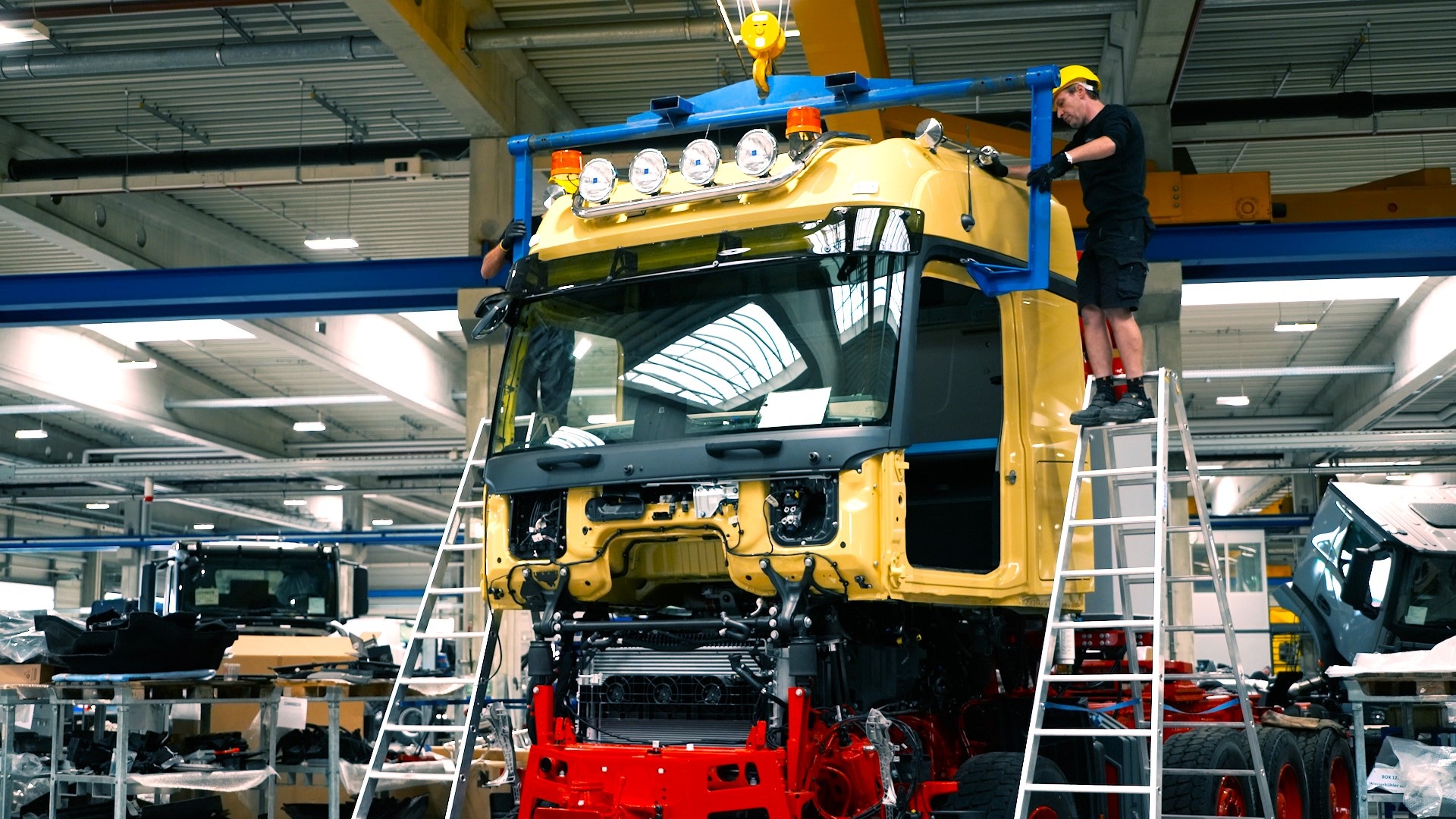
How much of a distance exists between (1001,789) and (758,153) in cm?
261

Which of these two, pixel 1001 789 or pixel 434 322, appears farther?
pixel 434 322

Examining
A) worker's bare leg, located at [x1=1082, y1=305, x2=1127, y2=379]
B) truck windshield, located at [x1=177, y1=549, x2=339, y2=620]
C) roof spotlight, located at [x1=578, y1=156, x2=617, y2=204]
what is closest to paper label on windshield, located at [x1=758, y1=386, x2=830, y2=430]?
roof spotlight, located at [x1=578, y1=156, x2=617, y2=204]

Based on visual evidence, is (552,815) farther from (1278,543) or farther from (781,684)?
(1278,543)

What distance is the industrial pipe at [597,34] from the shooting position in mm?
12727

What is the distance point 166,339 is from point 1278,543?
91.8 ft

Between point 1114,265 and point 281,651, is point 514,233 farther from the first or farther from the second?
point 281,651

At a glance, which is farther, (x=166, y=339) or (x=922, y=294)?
(x=166, y=339)

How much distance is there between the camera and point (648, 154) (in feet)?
18.9

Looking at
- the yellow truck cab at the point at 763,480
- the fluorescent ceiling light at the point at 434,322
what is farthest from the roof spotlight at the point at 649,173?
the fluorescent ceiling light at the point at 434,322

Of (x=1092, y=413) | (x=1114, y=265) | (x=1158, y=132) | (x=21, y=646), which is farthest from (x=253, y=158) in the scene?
(x=1092, y=413)

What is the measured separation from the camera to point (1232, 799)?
270 inches

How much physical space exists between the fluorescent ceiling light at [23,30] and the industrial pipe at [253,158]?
4.02m

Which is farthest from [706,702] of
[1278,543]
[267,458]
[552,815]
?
[1278,543]

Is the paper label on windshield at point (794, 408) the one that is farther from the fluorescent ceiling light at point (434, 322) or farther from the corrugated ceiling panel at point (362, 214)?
the fluorescent ceiling light at point (434, 322)
